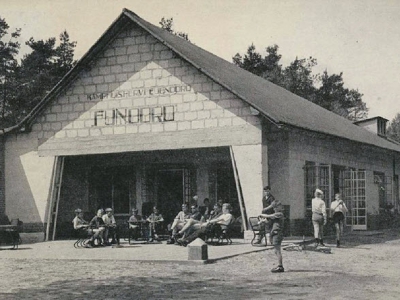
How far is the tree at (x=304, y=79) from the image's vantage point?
5159 cm

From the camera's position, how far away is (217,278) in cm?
1059

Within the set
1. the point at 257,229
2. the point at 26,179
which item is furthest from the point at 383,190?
the point at 26,179

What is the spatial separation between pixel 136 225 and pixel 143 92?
3891 mm

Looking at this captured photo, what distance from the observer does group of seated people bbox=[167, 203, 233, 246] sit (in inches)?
656

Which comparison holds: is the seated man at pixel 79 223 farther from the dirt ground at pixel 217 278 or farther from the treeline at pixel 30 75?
the treeline at pixel 30 75

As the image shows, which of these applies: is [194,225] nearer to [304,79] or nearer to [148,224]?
[148,224]

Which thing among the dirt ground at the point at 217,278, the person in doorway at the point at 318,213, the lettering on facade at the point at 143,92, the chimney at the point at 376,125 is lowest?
the dirt ground at the point at 217,278

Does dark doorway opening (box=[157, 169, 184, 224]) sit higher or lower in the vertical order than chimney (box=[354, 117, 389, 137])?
lower

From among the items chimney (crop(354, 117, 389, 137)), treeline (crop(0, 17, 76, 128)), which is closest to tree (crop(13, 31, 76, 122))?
treeline (crop(0, 17, 76, 128))

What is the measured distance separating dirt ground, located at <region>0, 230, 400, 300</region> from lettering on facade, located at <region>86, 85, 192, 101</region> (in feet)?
19.4

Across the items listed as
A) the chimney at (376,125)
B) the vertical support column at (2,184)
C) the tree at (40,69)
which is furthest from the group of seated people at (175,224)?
the tree at (40,69)

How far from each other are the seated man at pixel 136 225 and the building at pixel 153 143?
5.07 ft

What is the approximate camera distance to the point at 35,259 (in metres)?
14.3

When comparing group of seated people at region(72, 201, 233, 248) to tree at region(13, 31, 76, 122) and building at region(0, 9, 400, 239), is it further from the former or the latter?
tree at region(13, 31, 76, 122)
